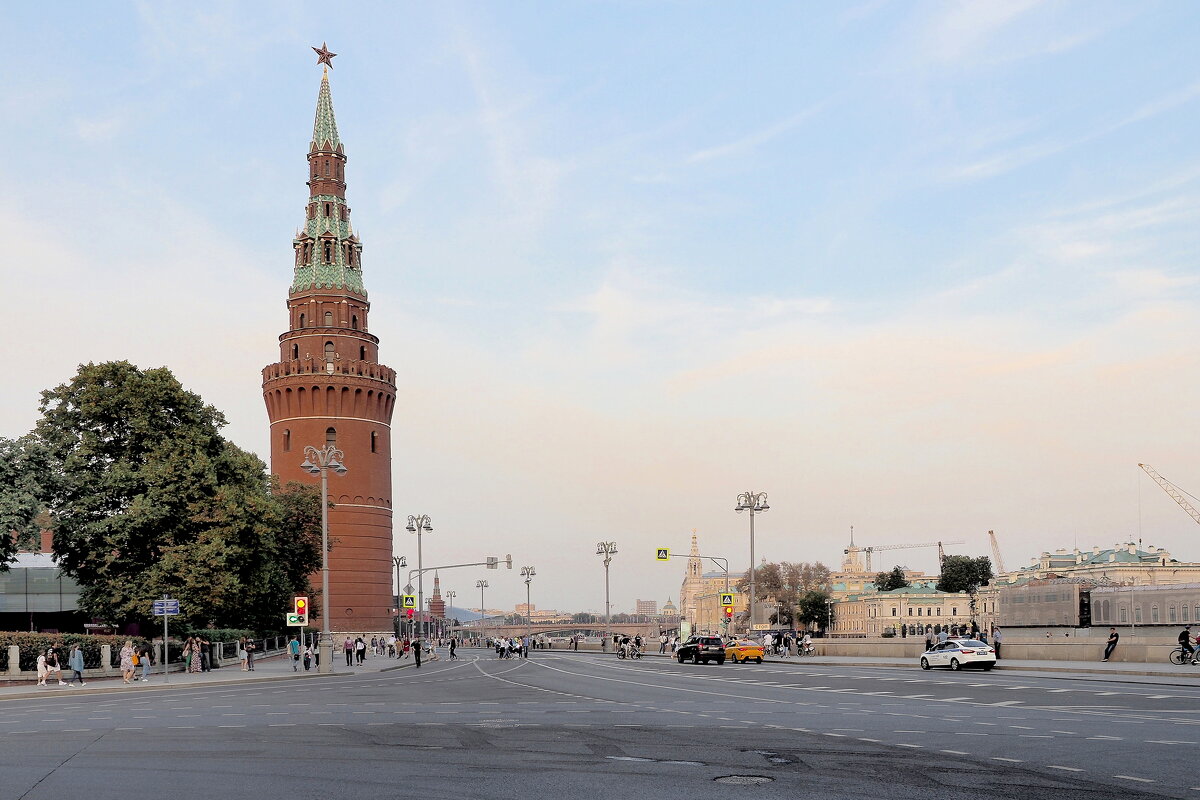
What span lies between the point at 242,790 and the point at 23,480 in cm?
4227

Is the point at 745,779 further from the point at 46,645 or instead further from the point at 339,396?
the point at 339,396

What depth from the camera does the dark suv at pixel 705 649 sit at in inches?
2299

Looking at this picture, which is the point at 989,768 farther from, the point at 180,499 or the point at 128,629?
the point at 128,629

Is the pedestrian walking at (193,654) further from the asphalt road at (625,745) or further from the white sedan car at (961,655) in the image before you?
the white sedan car at (961,655)

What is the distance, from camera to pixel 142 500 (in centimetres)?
5425

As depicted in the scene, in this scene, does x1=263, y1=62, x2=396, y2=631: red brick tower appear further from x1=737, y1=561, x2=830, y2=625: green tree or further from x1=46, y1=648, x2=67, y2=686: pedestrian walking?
x1=737, y1=561, x2=830, y2=625: green tree

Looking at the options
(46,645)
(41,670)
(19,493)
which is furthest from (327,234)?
(41,670)

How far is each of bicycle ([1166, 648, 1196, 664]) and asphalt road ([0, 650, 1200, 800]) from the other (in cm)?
1092

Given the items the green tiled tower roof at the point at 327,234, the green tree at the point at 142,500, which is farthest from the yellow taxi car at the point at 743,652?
the green tiled tower roof at the point at 327,234

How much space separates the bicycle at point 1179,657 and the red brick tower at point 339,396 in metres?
67.8

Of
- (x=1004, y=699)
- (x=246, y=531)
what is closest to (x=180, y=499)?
(x=246, y=531)

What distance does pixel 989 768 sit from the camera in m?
13.7

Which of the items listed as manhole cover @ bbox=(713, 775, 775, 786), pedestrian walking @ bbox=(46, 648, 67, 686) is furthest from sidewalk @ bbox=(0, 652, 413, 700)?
manhole cover @ bbox=(713, 775, 775, 786)

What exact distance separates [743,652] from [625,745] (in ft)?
142
